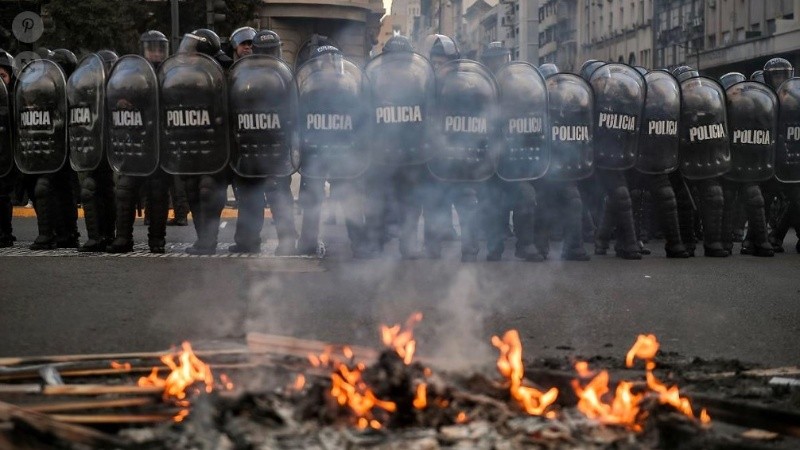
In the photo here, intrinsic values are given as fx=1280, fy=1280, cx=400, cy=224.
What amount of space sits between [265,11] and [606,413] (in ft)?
120

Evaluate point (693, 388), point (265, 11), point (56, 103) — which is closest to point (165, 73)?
point (56, 103)

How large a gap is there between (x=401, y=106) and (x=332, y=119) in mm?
669

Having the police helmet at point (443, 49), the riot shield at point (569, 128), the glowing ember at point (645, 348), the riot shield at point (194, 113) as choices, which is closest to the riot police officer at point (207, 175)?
the riot shield at point (194, 113)

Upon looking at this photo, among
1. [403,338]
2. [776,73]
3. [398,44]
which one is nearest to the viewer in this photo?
[403,338]

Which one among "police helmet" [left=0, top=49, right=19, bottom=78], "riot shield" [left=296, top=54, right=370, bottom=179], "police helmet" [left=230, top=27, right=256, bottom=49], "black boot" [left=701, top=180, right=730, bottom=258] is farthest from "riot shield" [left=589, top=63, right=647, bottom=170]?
"police helmet" [left=0, top=49, right=19, bottom=78]

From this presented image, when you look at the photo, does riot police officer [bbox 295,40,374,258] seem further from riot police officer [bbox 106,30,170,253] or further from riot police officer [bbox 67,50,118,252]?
riot police officer [bbox 67,50,118,252]

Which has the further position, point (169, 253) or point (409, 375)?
point (169, 253)

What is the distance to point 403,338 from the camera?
6793mm

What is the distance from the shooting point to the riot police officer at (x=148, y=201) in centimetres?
1238

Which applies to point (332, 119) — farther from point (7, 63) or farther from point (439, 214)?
point (7, 63)

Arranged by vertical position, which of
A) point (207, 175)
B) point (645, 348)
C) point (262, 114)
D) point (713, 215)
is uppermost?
point (262, 114)

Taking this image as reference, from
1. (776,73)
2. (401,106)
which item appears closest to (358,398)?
(401,106)

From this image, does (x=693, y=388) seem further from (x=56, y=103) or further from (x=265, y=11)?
(x=265, y=11)

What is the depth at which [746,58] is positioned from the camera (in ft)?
133
